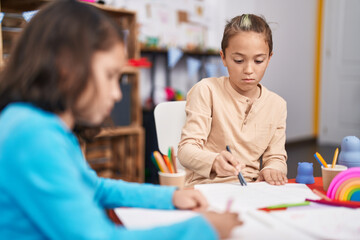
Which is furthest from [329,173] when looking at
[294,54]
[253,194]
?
[294,54]

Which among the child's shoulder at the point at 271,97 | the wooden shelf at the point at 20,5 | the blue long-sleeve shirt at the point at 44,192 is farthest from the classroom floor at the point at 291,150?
the wooden shelf at the point at 20,5

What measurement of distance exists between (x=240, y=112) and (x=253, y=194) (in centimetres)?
43

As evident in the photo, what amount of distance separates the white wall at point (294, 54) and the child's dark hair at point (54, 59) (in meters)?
3.47

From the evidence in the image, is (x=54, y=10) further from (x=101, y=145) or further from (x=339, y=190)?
(x=101, y=145)

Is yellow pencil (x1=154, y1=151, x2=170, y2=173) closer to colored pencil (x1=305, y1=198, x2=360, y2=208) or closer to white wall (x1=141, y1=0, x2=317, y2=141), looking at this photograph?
colored pencil (x1=305, y1=198, x2=360, y2=208)

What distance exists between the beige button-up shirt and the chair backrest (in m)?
0.06

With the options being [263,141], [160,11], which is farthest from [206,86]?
[160,11]

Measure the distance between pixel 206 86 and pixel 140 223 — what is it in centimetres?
67

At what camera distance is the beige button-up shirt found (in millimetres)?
1208

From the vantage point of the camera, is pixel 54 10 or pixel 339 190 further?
pixel 339 190

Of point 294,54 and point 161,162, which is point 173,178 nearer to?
point 161,162

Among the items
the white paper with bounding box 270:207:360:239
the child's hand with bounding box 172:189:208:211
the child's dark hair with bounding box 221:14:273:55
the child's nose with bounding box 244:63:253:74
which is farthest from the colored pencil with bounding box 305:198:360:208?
the child's dark hair with bounding box 221:14:273:55

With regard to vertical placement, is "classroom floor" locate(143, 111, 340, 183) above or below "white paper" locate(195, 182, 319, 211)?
below

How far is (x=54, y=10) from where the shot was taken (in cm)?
58
